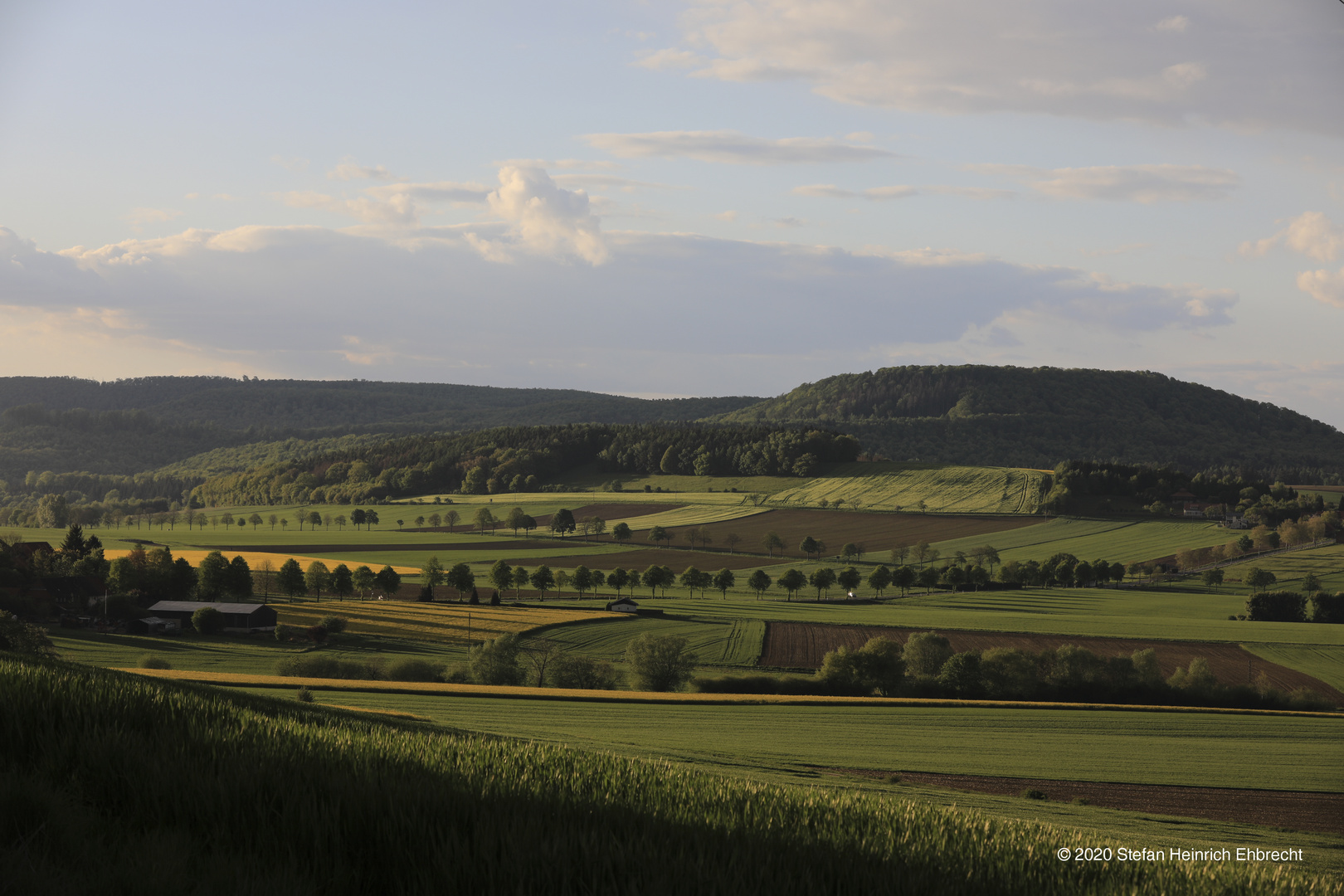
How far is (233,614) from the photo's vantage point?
66.1 metres

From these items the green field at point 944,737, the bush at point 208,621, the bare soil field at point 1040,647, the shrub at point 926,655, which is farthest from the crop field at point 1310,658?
the bush at point 208,621

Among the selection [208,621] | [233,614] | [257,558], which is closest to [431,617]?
[233,614]

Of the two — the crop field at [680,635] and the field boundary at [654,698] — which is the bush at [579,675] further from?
the field boundary at [654,698]

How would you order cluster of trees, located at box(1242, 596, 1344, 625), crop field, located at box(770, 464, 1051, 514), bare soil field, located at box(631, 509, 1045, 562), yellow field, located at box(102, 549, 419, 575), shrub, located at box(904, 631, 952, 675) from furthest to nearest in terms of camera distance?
1. crop field, located at box(770, 464, 1051, 514)
2. bare soil field, located at box(631, 509, 1045, 562)
3. yellow field, located at box(102, 549, 419, 575)
4. cluster of trees, located at box(1242, 596, 1344, 625)
5. shrub, located at box(904, 631, 952, 675)

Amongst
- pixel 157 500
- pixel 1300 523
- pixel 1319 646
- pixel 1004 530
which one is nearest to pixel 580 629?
pixel 1319 646

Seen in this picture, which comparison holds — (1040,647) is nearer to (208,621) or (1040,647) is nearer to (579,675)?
(579,675)

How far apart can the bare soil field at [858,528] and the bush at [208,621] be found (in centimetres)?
6008

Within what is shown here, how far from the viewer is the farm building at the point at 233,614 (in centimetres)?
6562

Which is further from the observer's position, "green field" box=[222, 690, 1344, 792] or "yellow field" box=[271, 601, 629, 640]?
"yellow field" box=[271, 601, 629, 640]

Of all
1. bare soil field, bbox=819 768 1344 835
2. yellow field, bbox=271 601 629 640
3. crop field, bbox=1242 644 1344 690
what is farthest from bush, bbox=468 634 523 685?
crop field, bbox=1242 644 1344 690

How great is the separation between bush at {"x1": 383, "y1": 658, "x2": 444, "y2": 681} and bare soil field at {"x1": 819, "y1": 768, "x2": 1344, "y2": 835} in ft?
104

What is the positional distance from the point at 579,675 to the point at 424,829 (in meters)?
48.4

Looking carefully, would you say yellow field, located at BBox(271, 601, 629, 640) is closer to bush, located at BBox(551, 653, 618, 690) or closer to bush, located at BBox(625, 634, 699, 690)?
bush, located at BBox(551, 653, 618, 690)

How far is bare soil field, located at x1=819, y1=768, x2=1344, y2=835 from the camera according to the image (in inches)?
931
